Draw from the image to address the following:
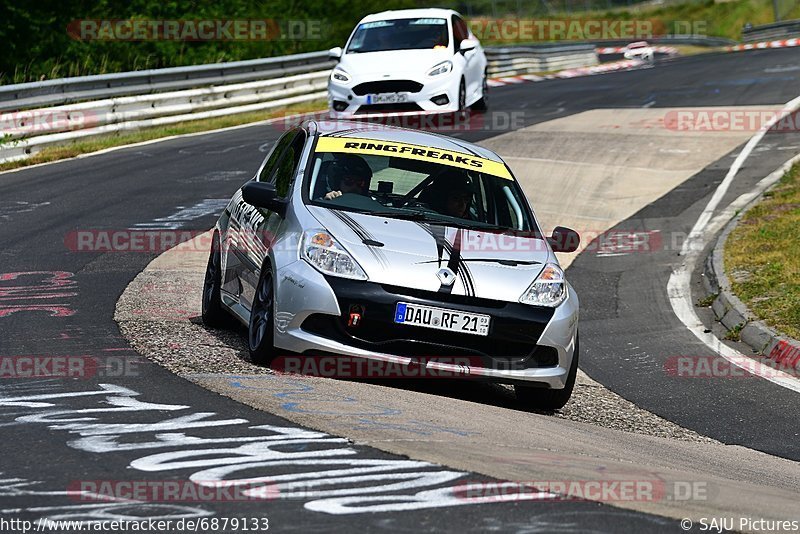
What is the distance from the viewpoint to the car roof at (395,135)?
9281 millimetres

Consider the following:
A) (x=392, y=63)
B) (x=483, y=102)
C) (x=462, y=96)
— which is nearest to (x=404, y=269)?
(x=392, y=63)

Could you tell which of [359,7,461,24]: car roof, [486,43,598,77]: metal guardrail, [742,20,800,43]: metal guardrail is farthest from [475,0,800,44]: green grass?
[359,7,461,24]: car roof

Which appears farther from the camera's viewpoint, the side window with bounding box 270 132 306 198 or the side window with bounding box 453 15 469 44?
the side window with bounding box 453 15 469 44

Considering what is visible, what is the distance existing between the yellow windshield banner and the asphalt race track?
1.92 m

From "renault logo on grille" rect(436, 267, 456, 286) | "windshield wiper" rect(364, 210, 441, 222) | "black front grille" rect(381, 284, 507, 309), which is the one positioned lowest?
"black front grille" rect(381, 284, 507, 309)

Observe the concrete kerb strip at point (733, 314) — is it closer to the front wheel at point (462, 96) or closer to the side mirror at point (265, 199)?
the side mirror at point (265, 199)

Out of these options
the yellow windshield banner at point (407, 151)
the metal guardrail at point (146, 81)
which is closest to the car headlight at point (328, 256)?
the yellow windshield banner at point (407, 151)

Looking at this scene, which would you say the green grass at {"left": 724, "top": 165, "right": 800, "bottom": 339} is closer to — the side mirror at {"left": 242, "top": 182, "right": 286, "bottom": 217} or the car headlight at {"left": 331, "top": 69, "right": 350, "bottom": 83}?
the side mirror at {"left": 242, "top": 182, "right": 286, "bottom": 217}

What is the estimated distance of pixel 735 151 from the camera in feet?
69.1

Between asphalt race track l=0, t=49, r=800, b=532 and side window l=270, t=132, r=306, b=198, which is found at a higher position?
side window l=270, t=132, r=306, b=198

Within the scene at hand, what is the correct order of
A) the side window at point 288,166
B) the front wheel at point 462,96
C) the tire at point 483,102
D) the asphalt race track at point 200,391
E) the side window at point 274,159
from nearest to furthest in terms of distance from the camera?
the asphalt race track at point 200,391, the side window at point 288,166, the side window at point 274,159, the front wheel at point 462,96, the tire at point 483,102

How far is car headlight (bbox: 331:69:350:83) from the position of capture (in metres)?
21.3

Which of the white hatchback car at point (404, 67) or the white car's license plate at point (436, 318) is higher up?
the white hatchback car at point (404, 67)

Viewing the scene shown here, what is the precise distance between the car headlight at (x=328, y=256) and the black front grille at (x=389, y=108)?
1344cm
